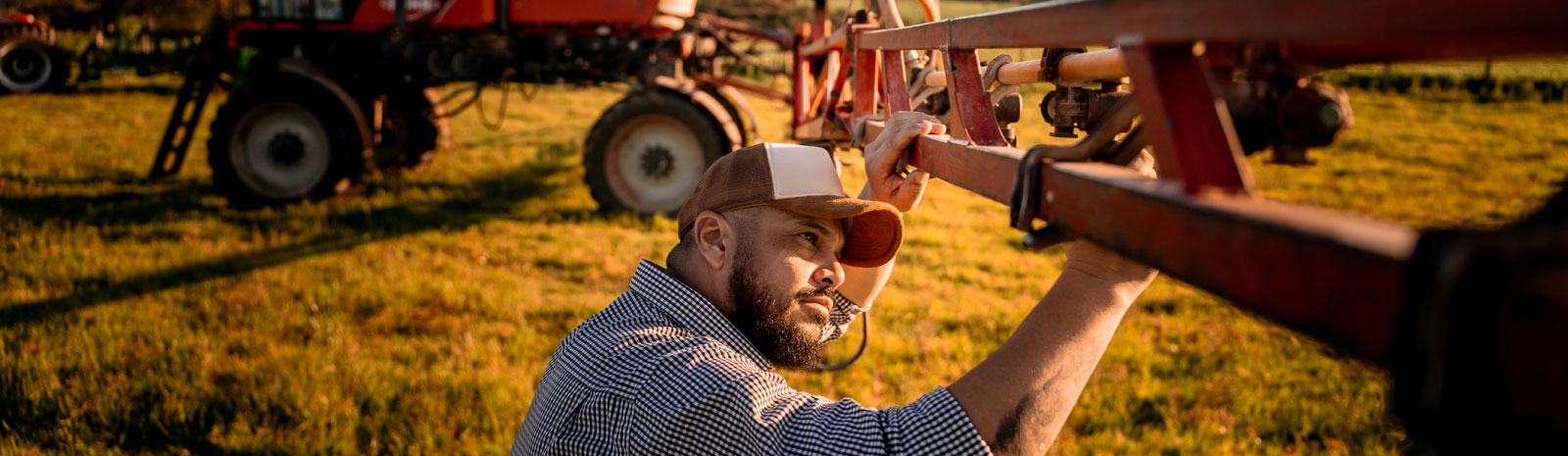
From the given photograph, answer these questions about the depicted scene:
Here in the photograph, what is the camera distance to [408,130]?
978cm

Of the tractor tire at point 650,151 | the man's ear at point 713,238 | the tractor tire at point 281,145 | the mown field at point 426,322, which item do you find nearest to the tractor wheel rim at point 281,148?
the tractor tire at point 281,145

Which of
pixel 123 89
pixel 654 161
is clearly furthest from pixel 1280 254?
pixel 123 89

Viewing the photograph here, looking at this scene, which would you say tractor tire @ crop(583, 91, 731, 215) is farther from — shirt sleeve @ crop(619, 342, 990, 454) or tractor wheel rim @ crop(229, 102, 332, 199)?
shirt sleeve @ crop(619, 342, 990, 454)

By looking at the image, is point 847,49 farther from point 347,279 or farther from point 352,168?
point 352,168

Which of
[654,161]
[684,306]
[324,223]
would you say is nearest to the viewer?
[684,306]

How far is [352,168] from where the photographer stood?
8.45 m

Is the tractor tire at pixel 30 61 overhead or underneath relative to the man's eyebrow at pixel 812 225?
underneath

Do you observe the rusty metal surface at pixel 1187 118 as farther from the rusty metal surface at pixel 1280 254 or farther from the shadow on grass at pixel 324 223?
the shadow on grass at pixel 324 223

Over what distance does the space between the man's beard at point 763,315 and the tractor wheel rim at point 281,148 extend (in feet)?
24.5

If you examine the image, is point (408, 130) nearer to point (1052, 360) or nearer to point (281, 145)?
point (281, 145)

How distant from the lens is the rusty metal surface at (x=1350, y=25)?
0.66 m

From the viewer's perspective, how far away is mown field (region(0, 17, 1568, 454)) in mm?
3900

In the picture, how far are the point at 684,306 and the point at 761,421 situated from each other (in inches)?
17.3

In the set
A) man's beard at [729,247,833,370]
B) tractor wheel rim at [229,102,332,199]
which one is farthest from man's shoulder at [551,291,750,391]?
tractor wheel rim at [229,102,332,199]
